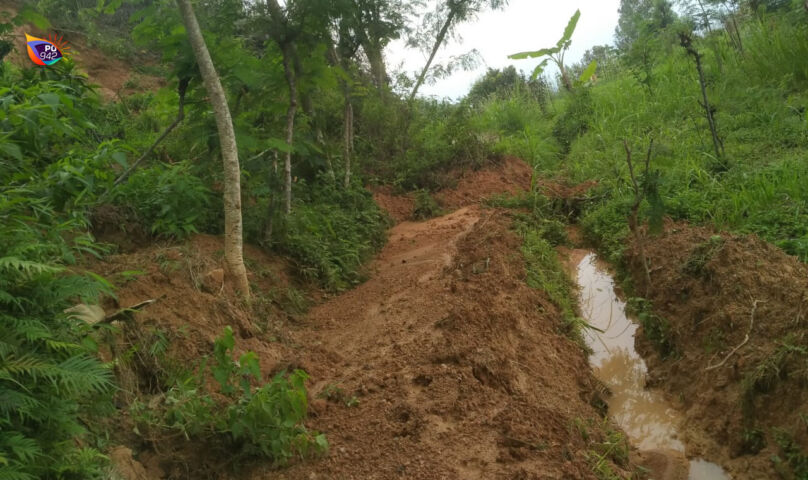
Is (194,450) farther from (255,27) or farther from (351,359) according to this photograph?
(255,27)

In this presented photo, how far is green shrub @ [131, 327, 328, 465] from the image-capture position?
258 centimetres

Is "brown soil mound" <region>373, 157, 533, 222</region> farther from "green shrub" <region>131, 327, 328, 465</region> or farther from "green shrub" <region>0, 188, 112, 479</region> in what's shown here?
"green shrub" <region>0, 188, 112, 479</region>

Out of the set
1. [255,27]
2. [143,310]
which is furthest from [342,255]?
[143,310]

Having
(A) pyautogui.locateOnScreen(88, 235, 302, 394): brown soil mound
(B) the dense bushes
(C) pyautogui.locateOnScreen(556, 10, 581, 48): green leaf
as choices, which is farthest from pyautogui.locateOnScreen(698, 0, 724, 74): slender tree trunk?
(A) pyautogui.locateOnScreen(88, 235, 302, 394): brown soil mound

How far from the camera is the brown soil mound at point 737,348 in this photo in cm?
326

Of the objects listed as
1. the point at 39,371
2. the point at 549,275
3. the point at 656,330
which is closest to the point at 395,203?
the point at 549,275

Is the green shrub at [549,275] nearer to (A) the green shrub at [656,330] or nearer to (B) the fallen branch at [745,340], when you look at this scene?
(A) the green shrub at [656,330]

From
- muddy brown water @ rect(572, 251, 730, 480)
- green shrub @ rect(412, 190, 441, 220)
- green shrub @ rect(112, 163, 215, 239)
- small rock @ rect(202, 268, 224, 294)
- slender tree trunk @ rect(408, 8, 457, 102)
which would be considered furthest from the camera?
slender tree trunk @ rect(408, 8, 457, 102)

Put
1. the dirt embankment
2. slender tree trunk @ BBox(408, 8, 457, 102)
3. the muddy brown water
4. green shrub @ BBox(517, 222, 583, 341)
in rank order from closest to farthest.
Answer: the muddy brown water
green shrub @ BBox(517, 222, 583, 341)
the dirt embankment
slender tree trunk @ BBox(408, 8, 457, 102)

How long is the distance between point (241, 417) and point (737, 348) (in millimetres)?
3096

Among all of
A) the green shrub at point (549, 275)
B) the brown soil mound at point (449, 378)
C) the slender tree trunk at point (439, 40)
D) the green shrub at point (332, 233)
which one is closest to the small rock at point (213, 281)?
the brown soil mound at point (449, 378)

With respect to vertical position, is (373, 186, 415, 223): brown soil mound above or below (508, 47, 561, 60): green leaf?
below

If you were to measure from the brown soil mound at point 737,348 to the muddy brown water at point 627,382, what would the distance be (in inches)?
4.2

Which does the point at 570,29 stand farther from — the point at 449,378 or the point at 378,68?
the point at 449,378
